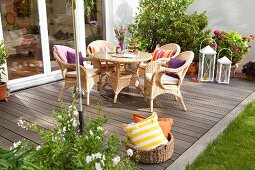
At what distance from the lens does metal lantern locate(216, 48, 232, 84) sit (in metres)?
5.57

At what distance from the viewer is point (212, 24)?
664 centimetres

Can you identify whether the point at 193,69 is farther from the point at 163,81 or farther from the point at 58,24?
the point at 58,24

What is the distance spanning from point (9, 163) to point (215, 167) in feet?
7.14

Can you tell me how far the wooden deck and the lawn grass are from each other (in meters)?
0.24

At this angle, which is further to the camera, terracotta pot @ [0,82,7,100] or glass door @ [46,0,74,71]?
glass door @ [46,0,74,71]

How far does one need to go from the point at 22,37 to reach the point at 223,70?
12.9 feet

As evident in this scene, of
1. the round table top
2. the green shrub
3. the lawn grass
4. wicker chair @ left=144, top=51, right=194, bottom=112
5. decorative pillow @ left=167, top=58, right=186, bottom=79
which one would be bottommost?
the lawn grass

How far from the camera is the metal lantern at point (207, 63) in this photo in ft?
18.5

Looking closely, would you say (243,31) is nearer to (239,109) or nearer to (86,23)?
(239,109)

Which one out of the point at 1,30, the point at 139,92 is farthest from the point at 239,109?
the point at 1,30

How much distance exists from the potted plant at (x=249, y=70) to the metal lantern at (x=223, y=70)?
48 cm

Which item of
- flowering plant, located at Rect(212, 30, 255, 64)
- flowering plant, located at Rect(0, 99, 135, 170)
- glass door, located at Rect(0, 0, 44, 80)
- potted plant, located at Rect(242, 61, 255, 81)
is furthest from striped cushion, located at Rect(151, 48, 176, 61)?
flowering plant, located at Rect(0, 99, 135, 170)

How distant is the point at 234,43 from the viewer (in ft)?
19.6

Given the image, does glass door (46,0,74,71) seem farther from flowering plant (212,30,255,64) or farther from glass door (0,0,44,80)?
flowering plant (212,30,255,64)
